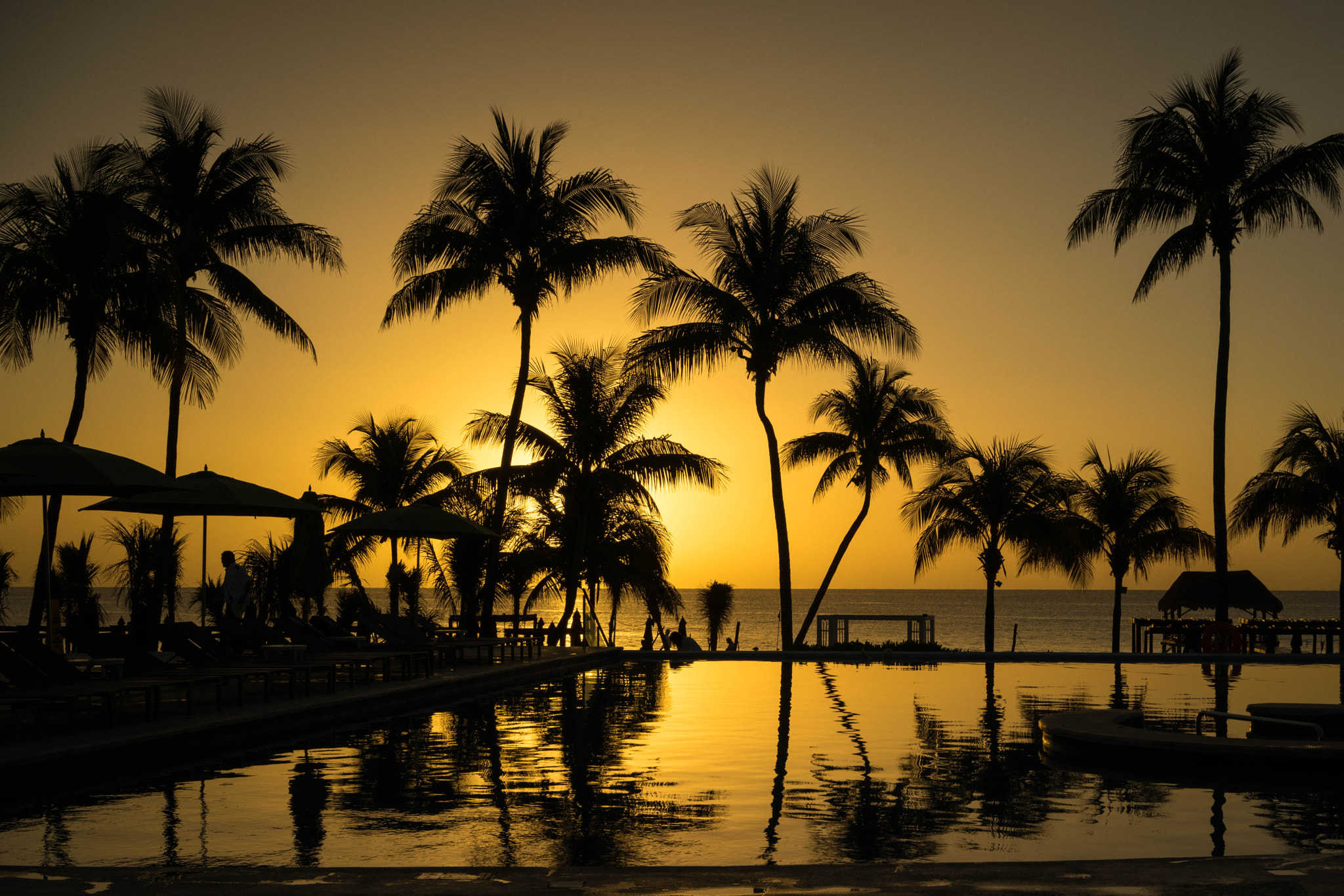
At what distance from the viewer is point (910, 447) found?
30.4m

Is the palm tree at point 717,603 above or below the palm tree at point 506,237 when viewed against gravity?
below

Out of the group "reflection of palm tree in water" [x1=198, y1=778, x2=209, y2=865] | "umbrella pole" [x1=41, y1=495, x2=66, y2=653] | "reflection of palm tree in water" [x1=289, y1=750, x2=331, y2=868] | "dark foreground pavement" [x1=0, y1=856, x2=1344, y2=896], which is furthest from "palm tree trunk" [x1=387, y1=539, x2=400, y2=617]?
"dark foreground pavement" [x1=0, y1=856, x2=1344, y2=896]

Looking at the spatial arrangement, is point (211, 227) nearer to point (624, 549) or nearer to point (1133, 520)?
point (624, 549)

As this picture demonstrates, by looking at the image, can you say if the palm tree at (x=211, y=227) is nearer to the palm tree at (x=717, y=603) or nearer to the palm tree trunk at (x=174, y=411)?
the palm tree trunk at (x=174, y=411)

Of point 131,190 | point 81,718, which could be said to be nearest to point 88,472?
point 81,718

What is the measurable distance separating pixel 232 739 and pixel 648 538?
19.3m

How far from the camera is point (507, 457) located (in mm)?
25266

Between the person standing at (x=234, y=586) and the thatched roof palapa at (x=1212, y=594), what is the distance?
3180cm

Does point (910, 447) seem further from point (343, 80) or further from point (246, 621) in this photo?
point (246, 621)

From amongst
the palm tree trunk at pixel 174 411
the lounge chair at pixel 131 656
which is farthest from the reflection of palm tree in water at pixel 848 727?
the palm tree trunk at pixel 174 411

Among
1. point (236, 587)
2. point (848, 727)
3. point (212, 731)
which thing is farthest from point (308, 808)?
point (236, 587)

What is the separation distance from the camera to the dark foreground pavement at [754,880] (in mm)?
5008

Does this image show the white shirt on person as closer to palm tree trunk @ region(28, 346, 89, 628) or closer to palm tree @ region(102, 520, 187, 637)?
palm tree trunk @ region(28, 346, 89, 628)

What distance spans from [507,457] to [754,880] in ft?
66.9
